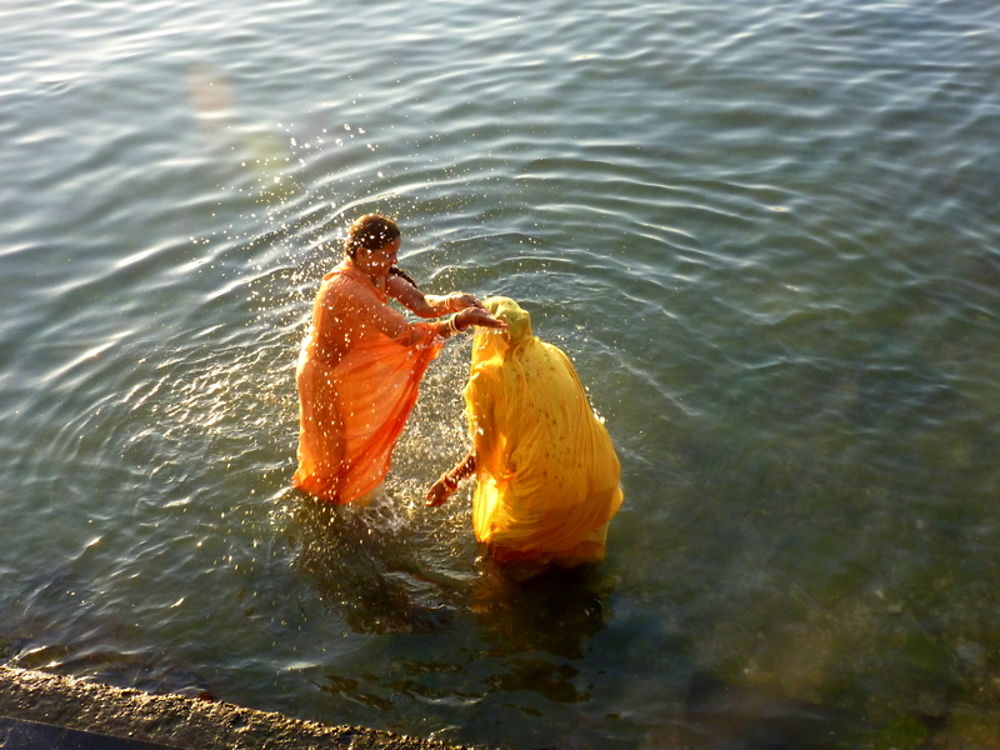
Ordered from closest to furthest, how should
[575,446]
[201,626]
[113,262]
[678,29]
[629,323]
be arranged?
1. [575,446]
2. [201,626]
3. [629,323]
4. [113,262]
5. [678,29]

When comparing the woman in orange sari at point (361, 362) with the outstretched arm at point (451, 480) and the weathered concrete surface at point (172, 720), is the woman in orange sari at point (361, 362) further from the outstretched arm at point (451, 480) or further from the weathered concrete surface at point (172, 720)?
the weathered concrete surface at point (172, 720)

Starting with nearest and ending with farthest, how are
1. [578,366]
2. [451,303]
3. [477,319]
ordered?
1. [477,319]
2. [451,303]
3. [578,366]

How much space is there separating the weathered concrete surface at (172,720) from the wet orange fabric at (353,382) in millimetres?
1644

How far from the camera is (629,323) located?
7.51m

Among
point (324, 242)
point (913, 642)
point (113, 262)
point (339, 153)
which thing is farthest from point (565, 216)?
point (913, 642)

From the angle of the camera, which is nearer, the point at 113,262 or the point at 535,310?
the point at 535,310

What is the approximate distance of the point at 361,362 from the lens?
18.2 feet

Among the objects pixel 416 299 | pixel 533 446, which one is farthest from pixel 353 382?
pixel 533 446

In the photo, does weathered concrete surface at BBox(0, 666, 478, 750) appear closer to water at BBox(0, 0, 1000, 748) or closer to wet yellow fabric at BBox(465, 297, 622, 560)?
water at BBox(0, 0, 1000, 748)

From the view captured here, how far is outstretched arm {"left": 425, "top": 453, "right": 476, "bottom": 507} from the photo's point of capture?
5.18 m

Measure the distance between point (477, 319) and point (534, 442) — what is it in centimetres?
66

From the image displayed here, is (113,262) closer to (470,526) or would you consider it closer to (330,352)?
(330,352)

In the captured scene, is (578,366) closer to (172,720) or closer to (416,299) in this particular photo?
(416,299)

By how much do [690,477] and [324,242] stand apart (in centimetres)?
434
